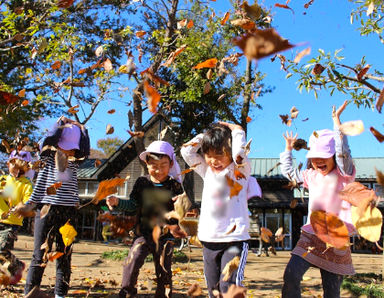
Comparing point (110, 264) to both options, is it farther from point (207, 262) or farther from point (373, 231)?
point (373, 231)

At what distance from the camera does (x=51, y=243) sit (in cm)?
328

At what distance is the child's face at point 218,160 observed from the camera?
9.39 feet

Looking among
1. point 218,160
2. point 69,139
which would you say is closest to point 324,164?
point 218,160

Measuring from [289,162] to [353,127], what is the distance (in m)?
0.86

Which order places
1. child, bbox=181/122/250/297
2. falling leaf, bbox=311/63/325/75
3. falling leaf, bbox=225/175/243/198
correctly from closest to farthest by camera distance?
1. child, bbox=181/122/250/297
2. falling leaf, bbox=225/175/243/198
3. falling leaf, bbox=311/63/325/75

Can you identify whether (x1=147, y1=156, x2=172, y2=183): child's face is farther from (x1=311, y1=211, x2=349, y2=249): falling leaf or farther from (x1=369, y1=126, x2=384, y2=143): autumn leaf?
(x1=369, y1=126, x2=384, y2=143): autumn leaf

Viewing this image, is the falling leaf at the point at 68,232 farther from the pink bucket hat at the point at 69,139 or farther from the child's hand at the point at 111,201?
the pink bucket hat at the point at 69,139

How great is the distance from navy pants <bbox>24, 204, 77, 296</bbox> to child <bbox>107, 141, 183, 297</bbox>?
53 cm

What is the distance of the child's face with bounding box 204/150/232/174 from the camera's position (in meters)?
2.86

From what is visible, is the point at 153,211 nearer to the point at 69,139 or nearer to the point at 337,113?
the point at 69,139

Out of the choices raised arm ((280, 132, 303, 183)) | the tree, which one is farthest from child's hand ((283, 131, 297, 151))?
the tree

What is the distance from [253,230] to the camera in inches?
580

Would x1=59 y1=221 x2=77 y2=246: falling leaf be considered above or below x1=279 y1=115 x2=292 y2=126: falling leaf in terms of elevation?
below

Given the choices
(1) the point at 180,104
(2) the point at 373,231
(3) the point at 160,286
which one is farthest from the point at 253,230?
(2) the point at 373,231
